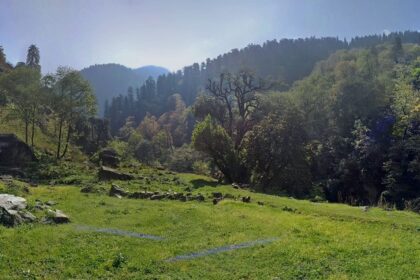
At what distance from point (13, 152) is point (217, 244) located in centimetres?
3352

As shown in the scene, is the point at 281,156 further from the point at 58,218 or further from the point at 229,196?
the point at 58,218

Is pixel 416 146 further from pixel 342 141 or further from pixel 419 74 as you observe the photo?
pixel 419 74

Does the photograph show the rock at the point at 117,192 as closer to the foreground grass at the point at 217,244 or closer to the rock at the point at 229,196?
the foreground grass at the point at 217,244

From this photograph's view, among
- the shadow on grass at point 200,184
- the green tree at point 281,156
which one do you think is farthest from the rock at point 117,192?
the green tree at point 281,156

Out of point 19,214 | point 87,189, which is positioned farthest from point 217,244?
point 87,189

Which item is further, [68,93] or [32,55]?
[32,55]

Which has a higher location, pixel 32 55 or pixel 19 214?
pixel 32 55

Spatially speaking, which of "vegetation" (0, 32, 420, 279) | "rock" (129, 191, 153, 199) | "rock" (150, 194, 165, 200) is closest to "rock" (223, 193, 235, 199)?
"vegetation" (0, 32, 420, 279)

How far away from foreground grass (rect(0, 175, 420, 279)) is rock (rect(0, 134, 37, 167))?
2122 cm

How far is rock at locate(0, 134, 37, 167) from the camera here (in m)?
44.9

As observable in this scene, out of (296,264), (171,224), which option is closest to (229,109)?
(171,224)

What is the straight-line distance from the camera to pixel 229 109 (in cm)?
6912

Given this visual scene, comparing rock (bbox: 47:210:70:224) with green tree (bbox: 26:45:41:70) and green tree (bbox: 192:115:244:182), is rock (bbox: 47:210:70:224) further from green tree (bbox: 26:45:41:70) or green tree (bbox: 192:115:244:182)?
green tree (bbox: 26:45:41:70)

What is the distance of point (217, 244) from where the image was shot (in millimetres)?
19109
